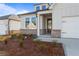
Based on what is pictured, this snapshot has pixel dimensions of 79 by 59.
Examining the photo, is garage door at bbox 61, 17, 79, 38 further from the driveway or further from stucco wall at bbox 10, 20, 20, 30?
stucco wall at bbox 10, 20, 20, 30

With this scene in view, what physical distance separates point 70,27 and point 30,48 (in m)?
1.57

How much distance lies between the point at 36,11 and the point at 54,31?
0.94m

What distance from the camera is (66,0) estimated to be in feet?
26.1

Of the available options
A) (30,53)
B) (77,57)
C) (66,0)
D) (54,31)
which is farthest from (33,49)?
(66,0)

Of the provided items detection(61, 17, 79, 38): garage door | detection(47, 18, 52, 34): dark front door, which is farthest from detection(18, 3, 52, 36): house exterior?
detection(61, 17, 79, 38): garage door

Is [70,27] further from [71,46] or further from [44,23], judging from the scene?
[44,23]

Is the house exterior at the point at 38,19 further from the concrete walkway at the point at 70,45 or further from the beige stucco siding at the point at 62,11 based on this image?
the concrete walkway at the point at 70,45

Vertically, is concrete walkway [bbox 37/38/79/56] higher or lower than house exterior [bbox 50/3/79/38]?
lower

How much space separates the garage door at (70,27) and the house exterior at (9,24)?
160 centimetres

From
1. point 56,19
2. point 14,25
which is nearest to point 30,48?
point 14,25

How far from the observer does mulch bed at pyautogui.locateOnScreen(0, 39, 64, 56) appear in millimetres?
7966

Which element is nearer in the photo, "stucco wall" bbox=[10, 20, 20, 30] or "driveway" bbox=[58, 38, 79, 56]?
"driveway" bbox=[58, 38, 79, 56]

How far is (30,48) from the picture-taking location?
26.2ft

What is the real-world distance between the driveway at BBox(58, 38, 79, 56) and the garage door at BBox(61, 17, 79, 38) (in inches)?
6.8
